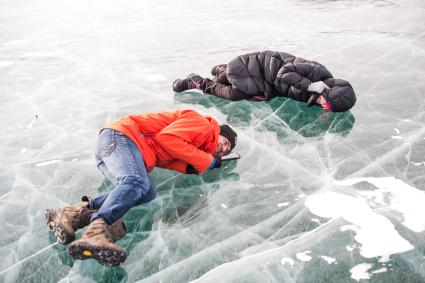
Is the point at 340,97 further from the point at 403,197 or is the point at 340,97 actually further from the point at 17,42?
the point at 17,42

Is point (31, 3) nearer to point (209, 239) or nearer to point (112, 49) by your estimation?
point (112, 49)

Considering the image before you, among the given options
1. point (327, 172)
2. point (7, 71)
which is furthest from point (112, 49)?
point (327, 172)

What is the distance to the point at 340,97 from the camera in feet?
11.1

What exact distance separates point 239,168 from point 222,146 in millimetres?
198

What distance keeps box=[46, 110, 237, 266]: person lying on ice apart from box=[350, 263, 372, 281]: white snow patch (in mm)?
1039

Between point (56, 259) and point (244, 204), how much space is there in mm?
1057

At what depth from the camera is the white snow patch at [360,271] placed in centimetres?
182

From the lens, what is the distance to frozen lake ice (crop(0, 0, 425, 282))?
197cm

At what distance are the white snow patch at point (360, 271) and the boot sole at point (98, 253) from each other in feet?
3.41

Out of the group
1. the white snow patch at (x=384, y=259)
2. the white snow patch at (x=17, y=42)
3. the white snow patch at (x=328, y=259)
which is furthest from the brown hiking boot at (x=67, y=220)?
the white snow patch at (x=17, y=42)

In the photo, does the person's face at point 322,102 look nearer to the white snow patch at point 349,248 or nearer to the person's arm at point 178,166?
the person's arm at point 178,166

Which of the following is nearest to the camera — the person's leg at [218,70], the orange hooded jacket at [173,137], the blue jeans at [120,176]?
the blue jeans at [120,176]

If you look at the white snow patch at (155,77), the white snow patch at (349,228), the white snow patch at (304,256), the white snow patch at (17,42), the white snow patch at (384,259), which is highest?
the white snow patch at (17,42)

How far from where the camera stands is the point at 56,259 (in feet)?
6.63
